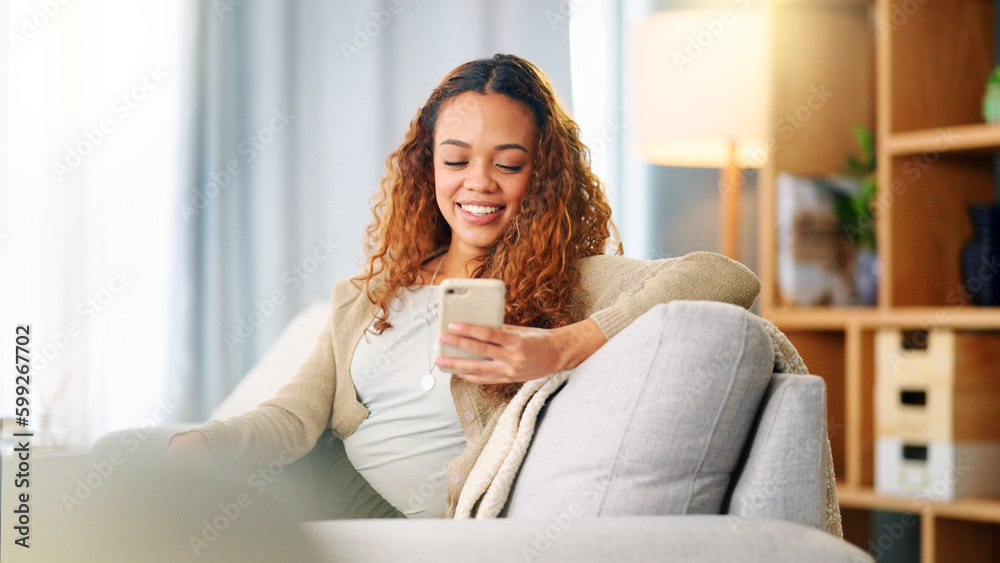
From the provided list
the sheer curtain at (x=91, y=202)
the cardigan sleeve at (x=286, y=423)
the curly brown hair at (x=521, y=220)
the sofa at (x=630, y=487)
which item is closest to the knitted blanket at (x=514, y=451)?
the sofa at (x=630, y=487)

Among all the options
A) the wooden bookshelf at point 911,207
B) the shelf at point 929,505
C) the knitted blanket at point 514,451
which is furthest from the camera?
the wooden bookshelf at point 911,207

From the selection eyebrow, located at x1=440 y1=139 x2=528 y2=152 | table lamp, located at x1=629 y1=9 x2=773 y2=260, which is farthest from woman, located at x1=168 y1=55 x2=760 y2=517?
table lamp, located at x1=629 y1=9 x2=773 y2=260

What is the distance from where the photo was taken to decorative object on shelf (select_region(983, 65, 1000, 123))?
1.97 m

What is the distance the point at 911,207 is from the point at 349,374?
4.87ft

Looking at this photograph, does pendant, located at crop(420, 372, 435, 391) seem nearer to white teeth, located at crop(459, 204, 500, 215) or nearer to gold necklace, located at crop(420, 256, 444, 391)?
gold necklace, located at crop(420, 256, 444, 391)

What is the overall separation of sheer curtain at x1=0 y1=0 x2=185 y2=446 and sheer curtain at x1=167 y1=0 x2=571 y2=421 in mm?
69

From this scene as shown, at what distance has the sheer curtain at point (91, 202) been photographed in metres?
2.02

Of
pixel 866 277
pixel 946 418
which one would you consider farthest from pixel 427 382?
pixel 866 277

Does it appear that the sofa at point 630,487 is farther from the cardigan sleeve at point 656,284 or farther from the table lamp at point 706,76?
the table lamp at point 706,76

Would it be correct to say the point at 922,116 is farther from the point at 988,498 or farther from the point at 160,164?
the point at 160,164

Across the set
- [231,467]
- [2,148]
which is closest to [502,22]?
[2,148]

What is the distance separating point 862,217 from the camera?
227cm

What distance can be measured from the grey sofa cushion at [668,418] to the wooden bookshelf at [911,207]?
1336 millimetres

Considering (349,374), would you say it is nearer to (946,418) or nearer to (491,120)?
(491,120)
